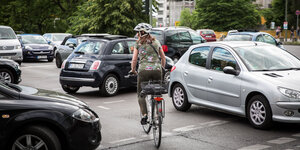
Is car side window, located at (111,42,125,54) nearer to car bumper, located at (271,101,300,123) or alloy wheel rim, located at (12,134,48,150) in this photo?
car bumper, located at (271,101,300,123)

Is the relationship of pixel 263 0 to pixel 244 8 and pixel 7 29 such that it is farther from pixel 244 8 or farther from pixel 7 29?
pixel 7 29

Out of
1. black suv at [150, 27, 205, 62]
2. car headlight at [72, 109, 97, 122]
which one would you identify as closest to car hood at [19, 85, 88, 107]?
car headlight at [72, 109, 97, 122]

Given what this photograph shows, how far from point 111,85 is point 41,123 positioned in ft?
23.0

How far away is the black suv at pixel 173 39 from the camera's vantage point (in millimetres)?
18656

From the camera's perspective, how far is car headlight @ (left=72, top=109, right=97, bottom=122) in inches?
202

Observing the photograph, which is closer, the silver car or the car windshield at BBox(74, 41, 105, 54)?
the silver car

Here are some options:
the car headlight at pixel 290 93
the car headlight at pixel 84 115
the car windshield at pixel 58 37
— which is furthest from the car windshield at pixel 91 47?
the car windshield at pixel 58 37

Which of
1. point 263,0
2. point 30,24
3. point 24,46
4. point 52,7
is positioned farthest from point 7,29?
point 263,0

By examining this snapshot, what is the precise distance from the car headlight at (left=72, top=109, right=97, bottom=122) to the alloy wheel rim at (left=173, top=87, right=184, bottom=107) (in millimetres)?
4182

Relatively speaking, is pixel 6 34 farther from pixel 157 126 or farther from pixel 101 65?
pixel 157 126

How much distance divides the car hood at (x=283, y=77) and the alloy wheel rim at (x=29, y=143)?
416 centimetres

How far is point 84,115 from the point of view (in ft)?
17.2

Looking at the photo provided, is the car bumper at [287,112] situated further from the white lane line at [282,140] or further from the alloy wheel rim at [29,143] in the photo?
the alloy wheel rim at [29,143]

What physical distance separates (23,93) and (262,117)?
4.11 meters
